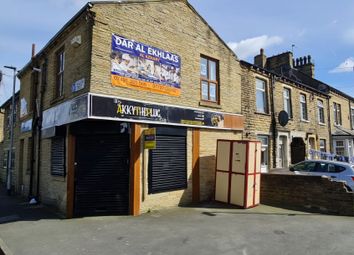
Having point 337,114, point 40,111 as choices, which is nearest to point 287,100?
point 337,114

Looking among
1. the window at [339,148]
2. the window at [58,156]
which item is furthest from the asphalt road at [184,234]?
the window at [339,148]

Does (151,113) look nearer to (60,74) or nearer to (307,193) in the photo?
(60,74)

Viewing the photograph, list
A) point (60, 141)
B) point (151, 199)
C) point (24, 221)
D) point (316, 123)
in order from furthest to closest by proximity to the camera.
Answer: point (316, 123) → point (60, 141) → point (151, 199) → point (24, 221)

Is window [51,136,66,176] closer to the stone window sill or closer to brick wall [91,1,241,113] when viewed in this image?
brick wall [91,1,241,113]

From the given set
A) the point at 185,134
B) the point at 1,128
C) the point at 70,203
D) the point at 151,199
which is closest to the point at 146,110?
the point at 185,134

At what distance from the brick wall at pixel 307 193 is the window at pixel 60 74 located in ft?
28.2

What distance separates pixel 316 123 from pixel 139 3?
14.9 m

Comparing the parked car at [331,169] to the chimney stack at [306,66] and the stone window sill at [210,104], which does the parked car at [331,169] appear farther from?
the chimney stack at [306,66]

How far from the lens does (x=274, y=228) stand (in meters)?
8.08

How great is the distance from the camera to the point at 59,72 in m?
11.8

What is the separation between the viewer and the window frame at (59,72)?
11.5 metres

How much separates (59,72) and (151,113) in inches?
171

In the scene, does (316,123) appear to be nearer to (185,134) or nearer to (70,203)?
(185,134)

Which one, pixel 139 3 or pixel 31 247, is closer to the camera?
pixel 31 247
